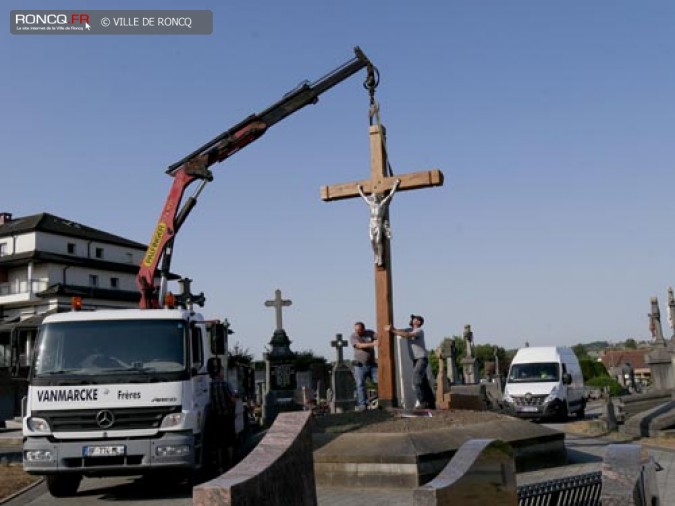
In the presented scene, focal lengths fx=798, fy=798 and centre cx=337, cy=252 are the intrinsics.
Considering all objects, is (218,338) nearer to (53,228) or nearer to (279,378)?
(279,378)

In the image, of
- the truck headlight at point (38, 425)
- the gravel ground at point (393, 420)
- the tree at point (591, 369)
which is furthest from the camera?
the tree at point (591, 369)

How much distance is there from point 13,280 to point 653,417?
4813 cm

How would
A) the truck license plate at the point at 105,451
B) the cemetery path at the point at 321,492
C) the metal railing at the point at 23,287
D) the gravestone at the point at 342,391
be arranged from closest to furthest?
the cemetery path at the point at 321,492 < the truck license plate at the point at 105,451 < the gravestone at the point at 342,391 < the metal railing at the point at 23,287

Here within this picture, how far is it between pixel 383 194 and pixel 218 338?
395cm

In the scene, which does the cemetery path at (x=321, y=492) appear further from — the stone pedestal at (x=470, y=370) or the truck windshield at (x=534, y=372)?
the stone pedestal at (x=470, y=370)

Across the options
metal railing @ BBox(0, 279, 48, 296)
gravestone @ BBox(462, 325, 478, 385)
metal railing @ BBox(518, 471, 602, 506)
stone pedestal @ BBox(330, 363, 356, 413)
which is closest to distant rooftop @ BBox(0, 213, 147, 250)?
metal railing @ BBox(0, 279, 48, 296)

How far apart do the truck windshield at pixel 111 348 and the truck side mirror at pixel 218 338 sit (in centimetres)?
96

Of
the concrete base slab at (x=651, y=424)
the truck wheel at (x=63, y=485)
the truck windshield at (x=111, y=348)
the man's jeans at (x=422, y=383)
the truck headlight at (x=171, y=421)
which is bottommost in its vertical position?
the truck wheel at (x=63, y=485)

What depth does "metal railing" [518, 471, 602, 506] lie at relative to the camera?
560 centimetres

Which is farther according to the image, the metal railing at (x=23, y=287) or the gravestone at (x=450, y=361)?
the metal railing at (x=23, y=287)

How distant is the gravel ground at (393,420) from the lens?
10797mm

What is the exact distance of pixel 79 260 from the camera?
56.2 meters

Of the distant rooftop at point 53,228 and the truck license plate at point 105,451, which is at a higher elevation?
the distant rooftop at point 53,228

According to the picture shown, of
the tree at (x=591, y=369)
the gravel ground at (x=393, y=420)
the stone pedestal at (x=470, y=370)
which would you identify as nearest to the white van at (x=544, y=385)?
the stone pedestal at (x=470, y=370)
